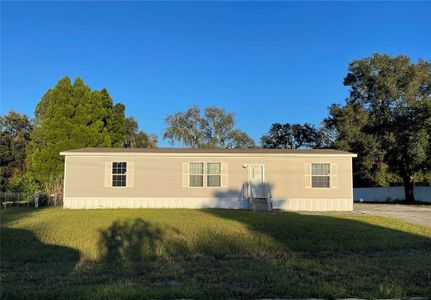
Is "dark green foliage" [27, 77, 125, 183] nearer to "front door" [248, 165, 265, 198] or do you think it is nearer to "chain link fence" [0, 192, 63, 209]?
"chain link fence" [0, 192, 63, 209]

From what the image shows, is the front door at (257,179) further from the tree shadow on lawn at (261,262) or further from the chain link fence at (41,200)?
the chain link fence at (41,200)

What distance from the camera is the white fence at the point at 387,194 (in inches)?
1242

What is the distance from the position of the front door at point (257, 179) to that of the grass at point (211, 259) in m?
7.17

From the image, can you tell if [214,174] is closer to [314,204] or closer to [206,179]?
[206,179]

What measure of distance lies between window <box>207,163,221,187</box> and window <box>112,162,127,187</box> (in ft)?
13.8

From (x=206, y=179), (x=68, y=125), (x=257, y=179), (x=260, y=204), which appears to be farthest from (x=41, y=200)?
(x=260, y=204)

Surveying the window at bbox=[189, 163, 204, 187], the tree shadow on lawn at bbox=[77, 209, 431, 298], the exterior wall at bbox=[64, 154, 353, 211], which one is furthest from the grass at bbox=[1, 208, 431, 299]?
the window at bbox=[189, 163, 204, 187]

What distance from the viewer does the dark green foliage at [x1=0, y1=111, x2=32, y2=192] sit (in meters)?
48.6

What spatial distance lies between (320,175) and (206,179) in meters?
5.73

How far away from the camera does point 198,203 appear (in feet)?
70.5

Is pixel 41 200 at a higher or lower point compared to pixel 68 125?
lower

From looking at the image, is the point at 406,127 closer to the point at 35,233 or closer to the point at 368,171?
the point at 368,171

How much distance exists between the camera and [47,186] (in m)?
26.6

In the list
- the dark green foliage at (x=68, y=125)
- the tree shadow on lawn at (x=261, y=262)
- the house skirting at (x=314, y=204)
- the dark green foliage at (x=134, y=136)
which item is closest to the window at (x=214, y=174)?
the house skirting at (x=314, y=204)
